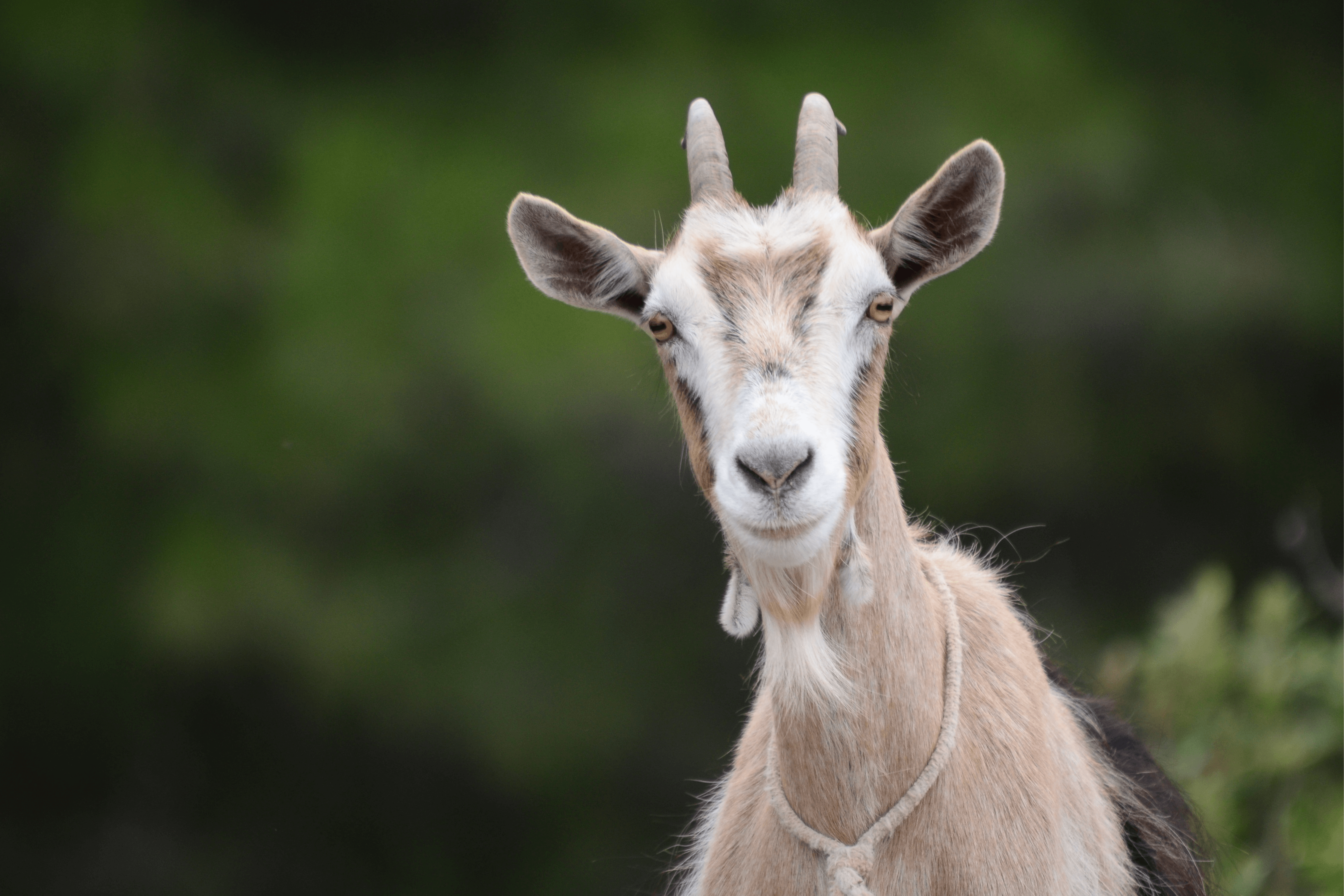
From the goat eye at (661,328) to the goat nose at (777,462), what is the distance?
19.9 inches

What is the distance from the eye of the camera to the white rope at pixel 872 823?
8.46ft

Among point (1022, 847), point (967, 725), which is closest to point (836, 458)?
point (967, 725)

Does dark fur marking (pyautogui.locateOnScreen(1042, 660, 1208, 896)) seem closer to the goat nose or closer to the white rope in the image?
the white rope

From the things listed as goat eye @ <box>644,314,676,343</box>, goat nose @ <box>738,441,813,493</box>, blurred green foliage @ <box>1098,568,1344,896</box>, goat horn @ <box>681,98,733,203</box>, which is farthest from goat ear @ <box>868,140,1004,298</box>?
blurred green foliage @ <box>1098,568,1344,896</box>

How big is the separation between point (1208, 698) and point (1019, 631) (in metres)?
2.57

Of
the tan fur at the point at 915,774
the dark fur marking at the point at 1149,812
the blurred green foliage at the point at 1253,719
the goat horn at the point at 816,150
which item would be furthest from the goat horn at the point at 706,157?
the blurred green foliage at the point at 1253,719

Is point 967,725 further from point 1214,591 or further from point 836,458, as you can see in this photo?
point 1214,591

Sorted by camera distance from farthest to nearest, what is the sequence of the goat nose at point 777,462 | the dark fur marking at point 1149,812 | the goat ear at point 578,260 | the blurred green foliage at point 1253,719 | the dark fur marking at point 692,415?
the blurred green foliage at point 1253,719 → the dark fur marking at point 1149,812 → the goat ear at point 578,260 → the dark fur marking at point 692,415 → the goat nose at point 777,462

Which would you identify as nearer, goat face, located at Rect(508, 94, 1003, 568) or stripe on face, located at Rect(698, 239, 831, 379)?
goat face, located at Rect(508, 94, 1003, 568)

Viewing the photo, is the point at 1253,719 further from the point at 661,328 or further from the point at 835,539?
the point at 661,328

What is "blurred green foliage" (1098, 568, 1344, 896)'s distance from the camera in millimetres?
4570

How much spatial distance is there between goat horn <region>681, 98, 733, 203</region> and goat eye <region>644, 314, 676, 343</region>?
0.35 metres

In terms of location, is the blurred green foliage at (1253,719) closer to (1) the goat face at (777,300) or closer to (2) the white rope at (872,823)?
(2) the white rope at (872,823)

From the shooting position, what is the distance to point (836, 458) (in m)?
2.34
